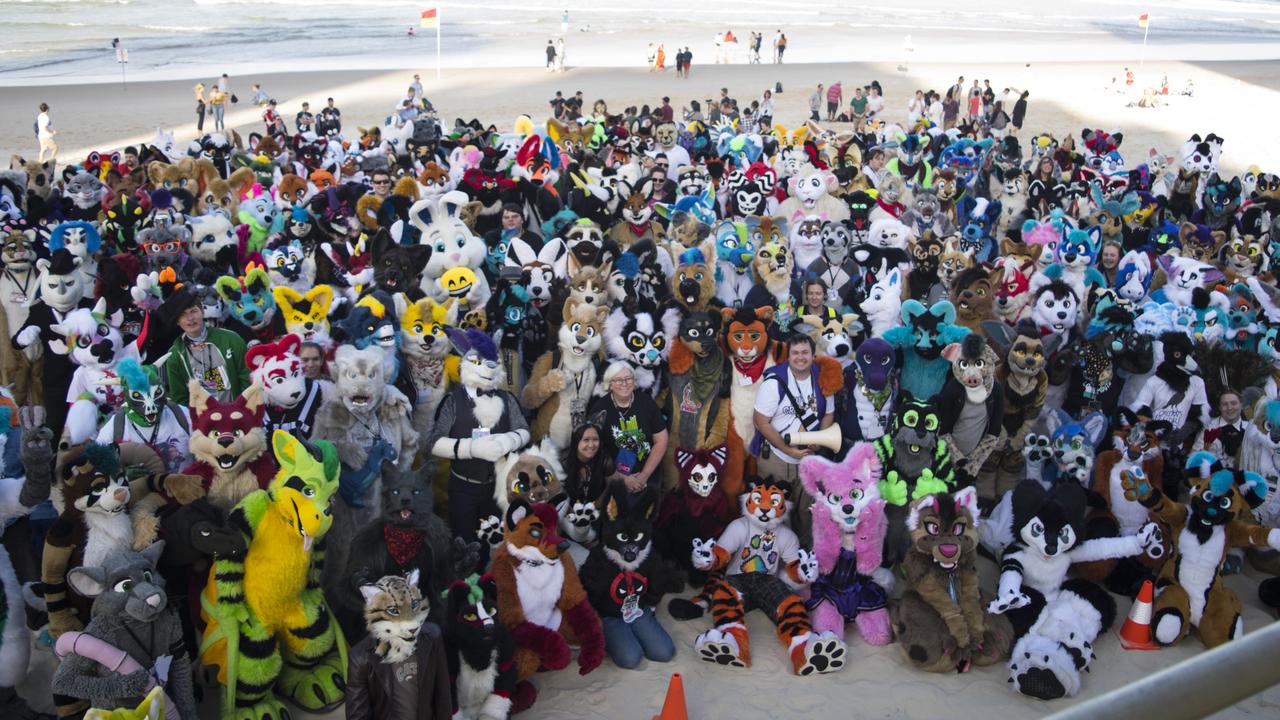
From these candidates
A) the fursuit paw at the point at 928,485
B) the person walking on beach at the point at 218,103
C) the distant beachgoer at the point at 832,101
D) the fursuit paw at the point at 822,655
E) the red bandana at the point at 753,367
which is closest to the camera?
the fursuit paw at the point at 822,655

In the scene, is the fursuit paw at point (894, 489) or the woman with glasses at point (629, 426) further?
the woman with glasses at point (629, 426)

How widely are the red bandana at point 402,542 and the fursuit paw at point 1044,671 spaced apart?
10.4ft

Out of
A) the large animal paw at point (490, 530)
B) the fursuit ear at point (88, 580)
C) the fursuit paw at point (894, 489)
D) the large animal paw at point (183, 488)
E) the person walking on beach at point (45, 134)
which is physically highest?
the person walking on beach at point (45, 134)

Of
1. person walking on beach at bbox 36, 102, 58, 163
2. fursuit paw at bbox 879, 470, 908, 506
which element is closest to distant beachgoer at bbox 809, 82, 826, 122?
person walking on beach at bbox 36, 102, 58, 163

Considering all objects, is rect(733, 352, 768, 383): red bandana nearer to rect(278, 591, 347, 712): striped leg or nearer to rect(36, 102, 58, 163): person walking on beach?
rect(278, 591, 347, 712): striped leg

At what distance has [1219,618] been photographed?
17.5 feet

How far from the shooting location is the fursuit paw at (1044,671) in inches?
196

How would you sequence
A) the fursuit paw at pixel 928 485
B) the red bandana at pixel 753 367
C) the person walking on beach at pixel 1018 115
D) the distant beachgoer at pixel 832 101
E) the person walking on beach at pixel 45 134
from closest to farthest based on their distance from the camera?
the fursuit paw at pixel 928 485 < the red bandana at pixel 753 367 < the person walking on beach at pixel 45 134 < the person walking on beach at pixel 1018 115 < the distant beachgoer at pixel 832 101

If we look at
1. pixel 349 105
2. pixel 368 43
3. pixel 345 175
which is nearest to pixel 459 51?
pixel 368 43

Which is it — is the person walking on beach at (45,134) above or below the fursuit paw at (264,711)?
above

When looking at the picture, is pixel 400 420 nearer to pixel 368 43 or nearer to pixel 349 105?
pixel 349 105

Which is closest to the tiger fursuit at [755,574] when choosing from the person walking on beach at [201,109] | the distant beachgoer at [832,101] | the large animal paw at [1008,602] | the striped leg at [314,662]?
the large animal paw at [1008,602]

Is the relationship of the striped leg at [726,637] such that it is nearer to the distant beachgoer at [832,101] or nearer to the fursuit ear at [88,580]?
the fursuit ear at [88,580]

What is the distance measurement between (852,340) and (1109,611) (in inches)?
105
